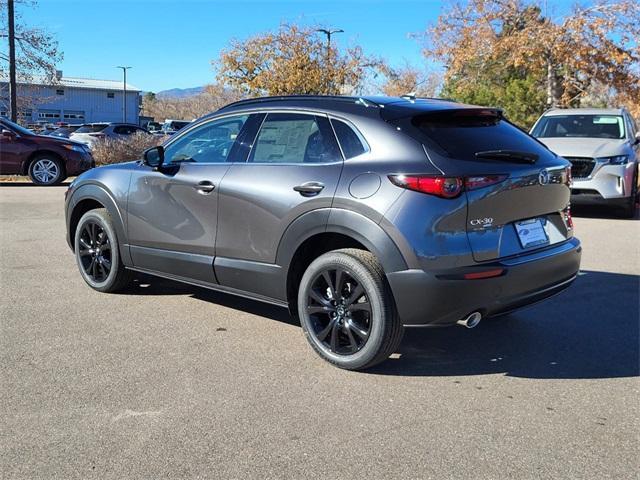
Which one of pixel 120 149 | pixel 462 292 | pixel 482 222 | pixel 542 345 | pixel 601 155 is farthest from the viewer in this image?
pixel 120 149

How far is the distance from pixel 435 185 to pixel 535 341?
1729 millimetres

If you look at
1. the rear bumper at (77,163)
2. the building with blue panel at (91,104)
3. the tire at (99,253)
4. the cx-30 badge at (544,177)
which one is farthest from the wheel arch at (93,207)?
the building with blue panel at (91,104)

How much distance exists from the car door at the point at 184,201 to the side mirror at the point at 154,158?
0.20ft

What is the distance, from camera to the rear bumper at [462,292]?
11.7 feet

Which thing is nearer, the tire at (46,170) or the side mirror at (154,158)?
the side mirror at (154,158)

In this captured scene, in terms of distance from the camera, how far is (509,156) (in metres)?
3.96

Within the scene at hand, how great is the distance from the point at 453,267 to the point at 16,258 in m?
5.48

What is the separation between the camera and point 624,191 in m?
10.2

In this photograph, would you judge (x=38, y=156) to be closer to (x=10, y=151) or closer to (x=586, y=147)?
(x=10, y=151)

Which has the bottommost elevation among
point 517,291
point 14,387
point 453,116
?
point 14,387

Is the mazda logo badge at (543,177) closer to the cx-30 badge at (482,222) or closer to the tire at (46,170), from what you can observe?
the cx-30 badge at (482,222)

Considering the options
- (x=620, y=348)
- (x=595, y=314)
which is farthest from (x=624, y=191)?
(x=620, y=348)

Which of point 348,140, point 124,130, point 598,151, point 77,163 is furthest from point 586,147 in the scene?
point 124,130

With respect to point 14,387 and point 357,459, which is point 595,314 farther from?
point 14,387
